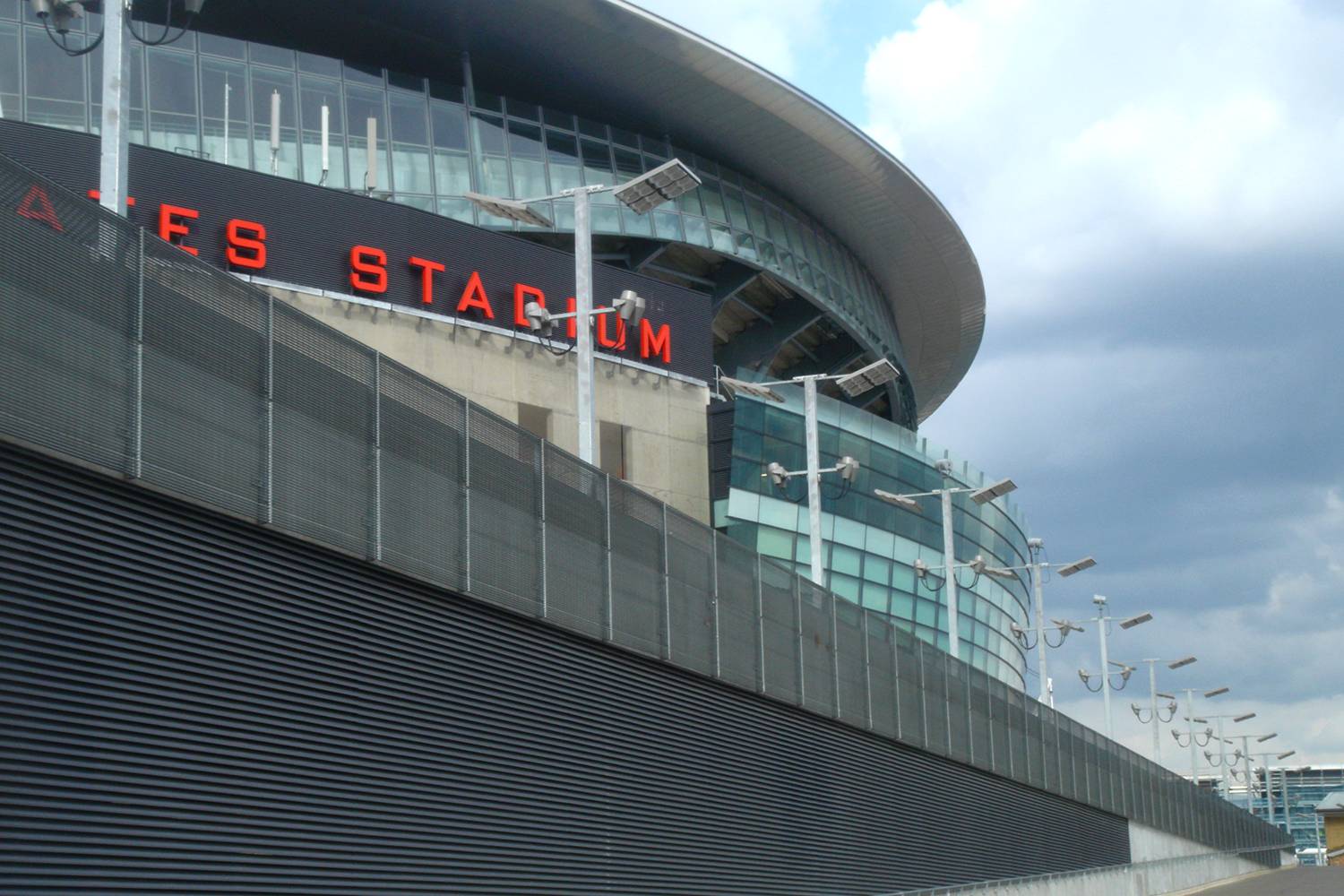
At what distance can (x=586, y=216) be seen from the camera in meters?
27.3

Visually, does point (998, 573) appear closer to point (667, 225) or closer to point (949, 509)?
point (949, 509)

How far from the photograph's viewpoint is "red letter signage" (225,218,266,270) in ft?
123

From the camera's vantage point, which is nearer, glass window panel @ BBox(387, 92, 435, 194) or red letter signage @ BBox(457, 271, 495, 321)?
red letter signage @ BBox(457, 271, 495, 321)

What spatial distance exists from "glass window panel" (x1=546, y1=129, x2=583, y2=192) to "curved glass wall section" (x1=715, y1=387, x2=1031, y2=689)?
366 inches

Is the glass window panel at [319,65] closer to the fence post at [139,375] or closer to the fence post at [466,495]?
the fence post at [466,495]

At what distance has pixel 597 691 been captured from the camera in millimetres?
22656

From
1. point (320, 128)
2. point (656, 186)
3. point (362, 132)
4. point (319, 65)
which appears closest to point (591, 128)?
point (362, 132)

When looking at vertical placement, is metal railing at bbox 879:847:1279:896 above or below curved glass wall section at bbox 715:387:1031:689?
below

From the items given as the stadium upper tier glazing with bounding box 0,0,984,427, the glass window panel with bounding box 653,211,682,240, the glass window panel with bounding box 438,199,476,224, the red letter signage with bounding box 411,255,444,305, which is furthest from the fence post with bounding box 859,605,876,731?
the glass window panel with bounding box 653,211,682,240

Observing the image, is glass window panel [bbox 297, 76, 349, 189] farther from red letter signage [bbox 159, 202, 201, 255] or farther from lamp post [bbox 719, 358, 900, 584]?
lamp post [bbox 719, 358, 900, 584]

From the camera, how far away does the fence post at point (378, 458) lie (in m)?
18.0

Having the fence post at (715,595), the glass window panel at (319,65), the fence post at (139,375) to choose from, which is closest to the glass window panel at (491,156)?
the glass window panel at (319,65)

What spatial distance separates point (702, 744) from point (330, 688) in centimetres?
1023

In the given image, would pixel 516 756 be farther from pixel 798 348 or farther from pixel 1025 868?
pixel 798 348
